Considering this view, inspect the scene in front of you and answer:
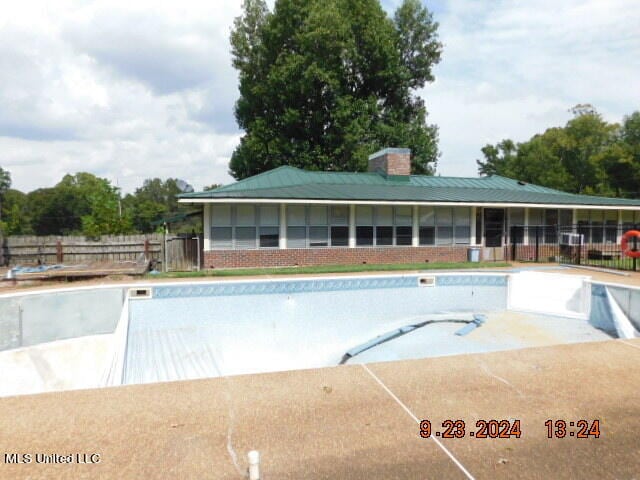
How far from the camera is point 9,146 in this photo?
3622 cm

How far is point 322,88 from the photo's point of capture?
94.0ft

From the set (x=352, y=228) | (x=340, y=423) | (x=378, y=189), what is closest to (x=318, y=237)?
(x=352, y=228)

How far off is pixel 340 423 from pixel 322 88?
27705mm

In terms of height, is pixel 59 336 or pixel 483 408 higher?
pixel 483 408

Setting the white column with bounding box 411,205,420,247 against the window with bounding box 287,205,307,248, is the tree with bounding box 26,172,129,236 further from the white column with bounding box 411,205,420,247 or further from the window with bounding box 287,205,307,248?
the white column with bounding box 411,205,420,247

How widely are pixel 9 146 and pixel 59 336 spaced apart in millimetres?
36632

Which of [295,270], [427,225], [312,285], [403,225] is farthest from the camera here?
[427,225]

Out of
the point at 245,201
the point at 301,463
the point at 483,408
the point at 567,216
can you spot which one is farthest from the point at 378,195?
the point at 301,463

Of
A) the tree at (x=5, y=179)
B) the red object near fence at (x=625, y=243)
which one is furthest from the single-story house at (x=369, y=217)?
the tree at (x=5, y=179)

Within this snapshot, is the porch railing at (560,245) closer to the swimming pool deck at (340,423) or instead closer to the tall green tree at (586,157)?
the swimming pool deck at (340,423)

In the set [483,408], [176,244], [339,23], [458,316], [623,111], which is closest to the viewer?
[483,408]

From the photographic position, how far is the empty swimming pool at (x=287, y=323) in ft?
24.5

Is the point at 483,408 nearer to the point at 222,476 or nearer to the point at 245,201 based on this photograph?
the point at 222,476

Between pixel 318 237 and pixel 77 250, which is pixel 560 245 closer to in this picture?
pixel 318 237
